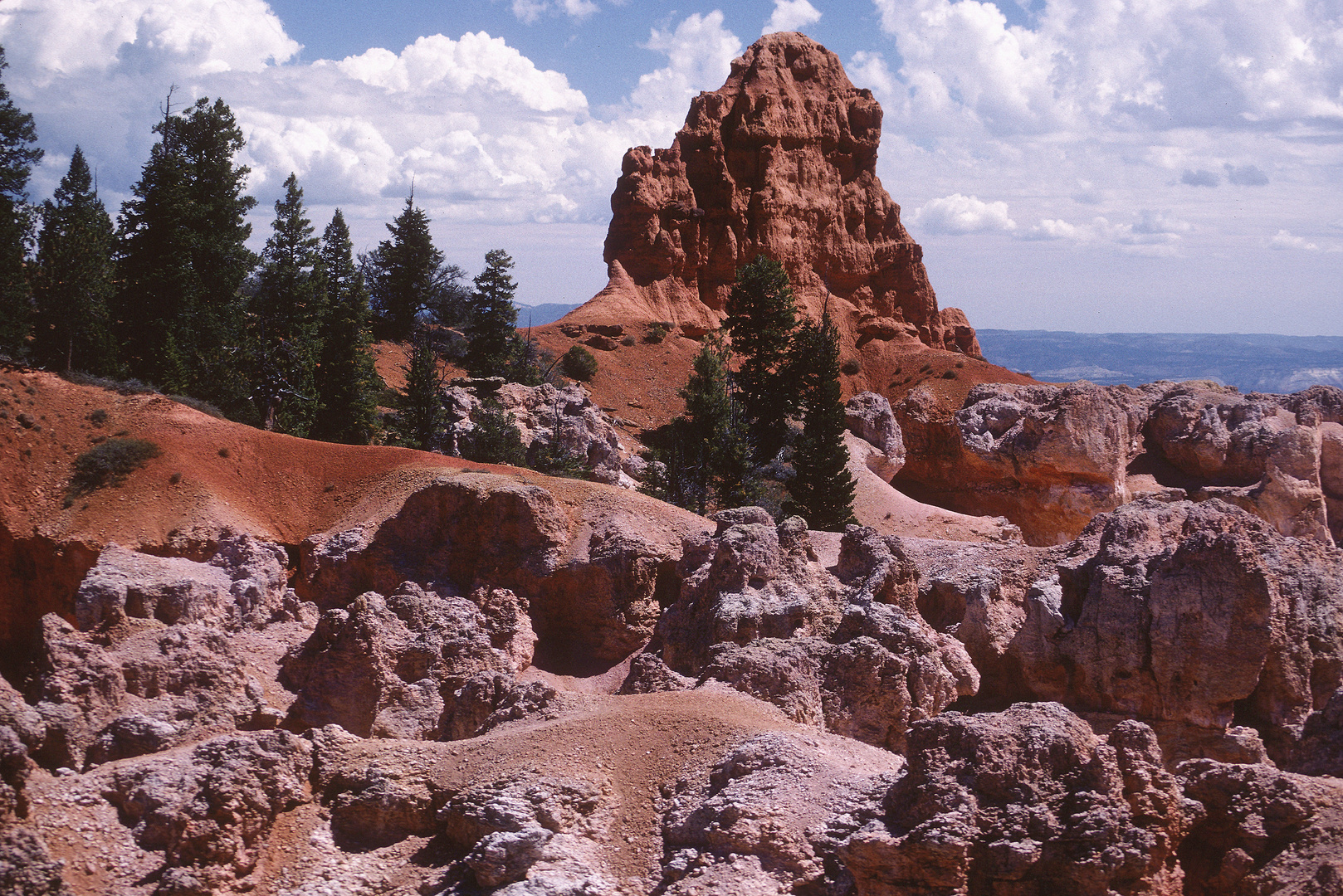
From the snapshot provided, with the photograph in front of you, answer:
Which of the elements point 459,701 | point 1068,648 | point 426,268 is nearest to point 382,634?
point 459,701

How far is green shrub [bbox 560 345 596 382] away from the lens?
61.2m

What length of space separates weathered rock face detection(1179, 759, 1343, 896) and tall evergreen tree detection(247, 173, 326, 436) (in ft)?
114

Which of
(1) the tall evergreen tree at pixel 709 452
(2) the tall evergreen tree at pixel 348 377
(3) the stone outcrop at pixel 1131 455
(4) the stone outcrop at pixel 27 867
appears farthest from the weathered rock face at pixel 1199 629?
(2) the tall evergreen tree at pixel 348 377

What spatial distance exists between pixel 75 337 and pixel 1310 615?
4040cm

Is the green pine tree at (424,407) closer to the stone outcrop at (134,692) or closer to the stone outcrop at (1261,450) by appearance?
the stone outcrop at (134,692)

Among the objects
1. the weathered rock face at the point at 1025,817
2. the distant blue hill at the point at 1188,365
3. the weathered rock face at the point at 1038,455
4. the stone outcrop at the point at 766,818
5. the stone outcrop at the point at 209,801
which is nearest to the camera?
the weathered rock face at the point at 1025,817

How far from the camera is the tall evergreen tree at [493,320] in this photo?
173 feet

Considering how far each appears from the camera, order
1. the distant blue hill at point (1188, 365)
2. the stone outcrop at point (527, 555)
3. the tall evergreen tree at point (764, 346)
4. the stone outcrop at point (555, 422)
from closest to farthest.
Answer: the stone outcrop at point (527, 555) < the stone outcrop at point (555, 422) < the tall evergreen tree at point (764, 346) < the distant blue hill at point (1188, 365)

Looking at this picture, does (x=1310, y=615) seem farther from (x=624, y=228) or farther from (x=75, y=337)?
(x=624, y=228)

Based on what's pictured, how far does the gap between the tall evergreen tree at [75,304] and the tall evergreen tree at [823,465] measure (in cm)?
2631

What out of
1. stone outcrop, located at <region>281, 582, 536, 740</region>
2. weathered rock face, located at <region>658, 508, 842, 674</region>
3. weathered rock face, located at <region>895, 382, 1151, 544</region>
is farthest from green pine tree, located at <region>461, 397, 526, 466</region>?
weathered rock face, located at <region>895, 382, 1151, 544</region>

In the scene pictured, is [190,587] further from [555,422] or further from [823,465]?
[823,465]

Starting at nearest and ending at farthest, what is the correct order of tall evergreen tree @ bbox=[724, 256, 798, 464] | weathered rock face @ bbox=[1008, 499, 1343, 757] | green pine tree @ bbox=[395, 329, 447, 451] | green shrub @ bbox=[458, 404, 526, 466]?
weathered rock face @ bbox=[1008, 499, 1343, 757] → green shrub @ bbox=[458, 404, 526, 466] → green pine tree @ bbox=[395, 329, 447, 451] → tall evergreen tree @ bbox=[724, 256, 798, 464]

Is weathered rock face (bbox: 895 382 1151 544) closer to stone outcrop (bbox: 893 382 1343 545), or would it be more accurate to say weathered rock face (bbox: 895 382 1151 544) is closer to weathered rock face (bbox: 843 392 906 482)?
stone outcrop (bbox: 893 382 1343 545)
